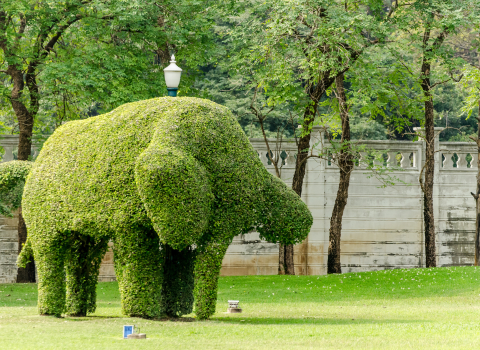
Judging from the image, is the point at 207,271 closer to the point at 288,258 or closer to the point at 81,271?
the point at 81,271

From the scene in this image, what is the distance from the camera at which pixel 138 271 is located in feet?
35.1

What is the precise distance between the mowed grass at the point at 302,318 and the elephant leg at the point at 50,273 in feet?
1.09

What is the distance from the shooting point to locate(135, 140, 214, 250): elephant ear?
10.0 meters

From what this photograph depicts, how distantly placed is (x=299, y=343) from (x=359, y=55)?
11.8m

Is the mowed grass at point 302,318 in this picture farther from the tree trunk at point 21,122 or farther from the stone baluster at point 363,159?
the stone baluster at point 363,159

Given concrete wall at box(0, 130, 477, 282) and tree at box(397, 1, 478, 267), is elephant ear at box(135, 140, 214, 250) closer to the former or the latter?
tree at box(397, 1, 478, 267)

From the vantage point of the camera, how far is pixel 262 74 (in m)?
18.7

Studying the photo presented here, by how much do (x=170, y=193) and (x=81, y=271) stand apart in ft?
10.1

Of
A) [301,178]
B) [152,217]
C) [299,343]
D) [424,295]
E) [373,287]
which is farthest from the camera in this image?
[301,178]

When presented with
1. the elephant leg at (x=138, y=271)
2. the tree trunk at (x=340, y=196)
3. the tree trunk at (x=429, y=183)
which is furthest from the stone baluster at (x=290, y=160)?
the elephant leg at (x=138, y=271)

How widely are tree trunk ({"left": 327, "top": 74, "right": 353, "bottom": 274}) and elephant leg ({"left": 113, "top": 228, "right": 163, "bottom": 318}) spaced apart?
10042 millimetres

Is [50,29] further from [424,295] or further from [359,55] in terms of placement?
[424,295]

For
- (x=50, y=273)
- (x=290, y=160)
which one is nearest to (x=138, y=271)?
(x=50, y=273)

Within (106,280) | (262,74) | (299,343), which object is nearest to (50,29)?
(262,74)
